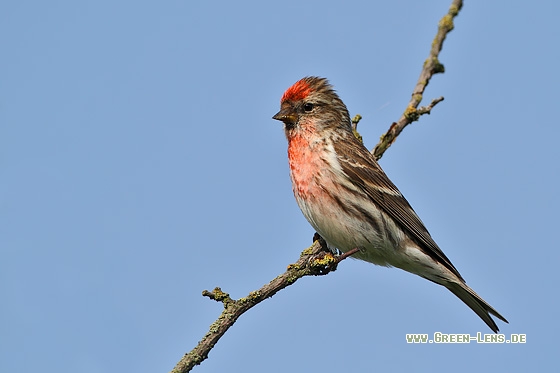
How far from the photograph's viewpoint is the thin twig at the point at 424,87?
21.3 ft

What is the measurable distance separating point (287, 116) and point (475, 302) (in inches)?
117

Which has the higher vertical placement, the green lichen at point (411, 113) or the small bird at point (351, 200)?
the green lichen at point (411, 113)

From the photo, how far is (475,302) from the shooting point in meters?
7.51

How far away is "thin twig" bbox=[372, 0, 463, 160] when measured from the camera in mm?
6484

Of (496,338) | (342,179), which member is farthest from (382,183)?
(496,338)

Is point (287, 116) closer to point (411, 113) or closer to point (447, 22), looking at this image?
point (411, 113)

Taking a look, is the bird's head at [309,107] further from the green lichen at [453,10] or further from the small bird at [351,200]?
the green lichen at [453,10]

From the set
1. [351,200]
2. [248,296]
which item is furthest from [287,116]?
[248,296]

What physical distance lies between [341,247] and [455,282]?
134 cm

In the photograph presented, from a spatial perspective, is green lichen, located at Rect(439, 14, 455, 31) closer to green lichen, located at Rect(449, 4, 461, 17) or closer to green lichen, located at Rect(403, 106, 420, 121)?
green lichen, located at Rect(449, 4, 461, 17)

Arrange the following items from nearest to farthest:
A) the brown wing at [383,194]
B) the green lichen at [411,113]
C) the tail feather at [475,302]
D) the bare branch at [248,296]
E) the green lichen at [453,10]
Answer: the bare branch at [248,296]
the green lichen at [453,10]
the tail feather at [475,302]
the green lichen at [411,113]
the brown wing at [383,194]

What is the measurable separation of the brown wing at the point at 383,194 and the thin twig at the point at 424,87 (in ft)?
0.82

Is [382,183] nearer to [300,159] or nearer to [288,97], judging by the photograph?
[300,159]

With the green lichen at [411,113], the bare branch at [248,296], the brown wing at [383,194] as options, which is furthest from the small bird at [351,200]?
the green lichen at [411,113]
